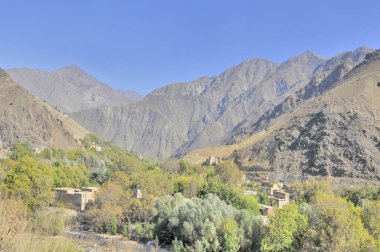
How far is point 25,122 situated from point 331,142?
5671cm

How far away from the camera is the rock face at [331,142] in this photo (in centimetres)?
6488

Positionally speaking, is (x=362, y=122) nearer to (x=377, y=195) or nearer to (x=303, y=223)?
(x=377, y=195)

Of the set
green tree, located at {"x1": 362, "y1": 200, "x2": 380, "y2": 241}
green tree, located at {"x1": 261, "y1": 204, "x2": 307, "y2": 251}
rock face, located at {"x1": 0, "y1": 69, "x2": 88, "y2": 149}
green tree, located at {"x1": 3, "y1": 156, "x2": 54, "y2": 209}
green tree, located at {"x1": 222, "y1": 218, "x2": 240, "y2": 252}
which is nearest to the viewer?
green tree, located at {"x1": 261, "y1": 204, "x2": 307, "y2": 251}

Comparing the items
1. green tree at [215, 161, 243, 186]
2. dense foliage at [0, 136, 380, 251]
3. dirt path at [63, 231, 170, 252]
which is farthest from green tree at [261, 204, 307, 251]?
green tree at [215, 161, 243, 186]

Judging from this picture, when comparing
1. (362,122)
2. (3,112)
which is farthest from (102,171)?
(362,122)

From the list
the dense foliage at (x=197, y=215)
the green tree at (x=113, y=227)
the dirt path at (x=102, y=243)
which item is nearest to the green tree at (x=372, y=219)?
the dense foliage at (x=197, y=215)

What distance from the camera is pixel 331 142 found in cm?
7025

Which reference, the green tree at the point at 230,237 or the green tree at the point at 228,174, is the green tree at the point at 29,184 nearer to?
the green tree at the point at 230,237

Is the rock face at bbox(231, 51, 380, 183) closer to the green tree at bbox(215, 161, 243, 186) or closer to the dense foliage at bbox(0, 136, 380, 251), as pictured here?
the green tree at bbox(215, 161, 243, 186)

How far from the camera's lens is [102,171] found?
4691cm

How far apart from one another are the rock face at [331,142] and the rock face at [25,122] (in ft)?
121

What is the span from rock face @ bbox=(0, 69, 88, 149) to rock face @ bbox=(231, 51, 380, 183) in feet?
121

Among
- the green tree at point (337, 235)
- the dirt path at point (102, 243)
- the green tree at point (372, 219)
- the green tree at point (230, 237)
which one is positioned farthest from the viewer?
the dirt path at point (102, 243)

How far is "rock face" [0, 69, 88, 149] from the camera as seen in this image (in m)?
72.8
